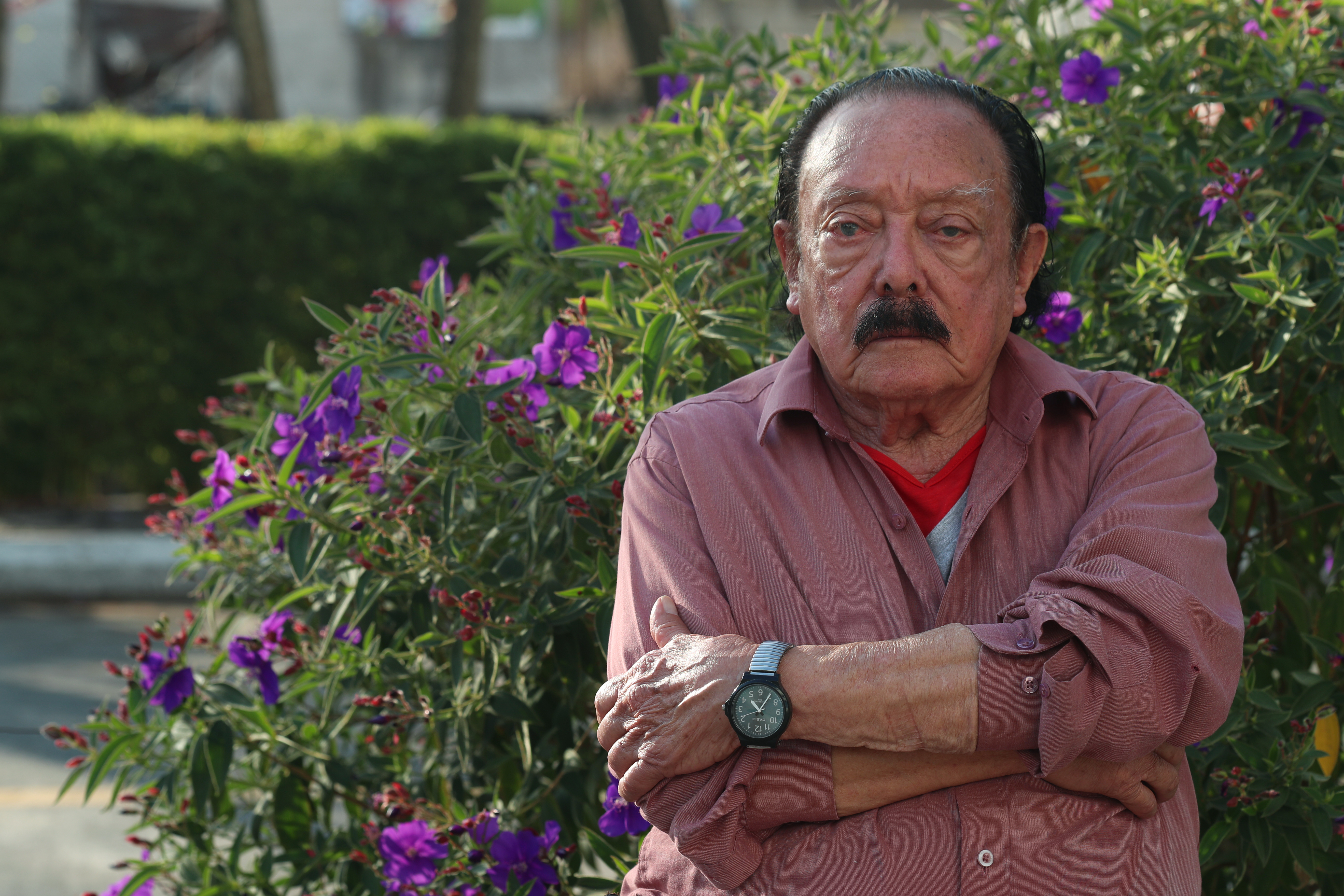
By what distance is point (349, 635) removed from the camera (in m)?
2.46

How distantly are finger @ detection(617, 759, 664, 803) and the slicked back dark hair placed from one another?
0.81 metres

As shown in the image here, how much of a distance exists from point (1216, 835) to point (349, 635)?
1.53 metres

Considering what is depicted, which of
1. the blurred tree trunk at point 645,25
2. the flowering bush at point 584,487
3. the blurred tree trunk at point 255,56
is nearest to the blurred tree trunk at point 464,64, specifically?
the blurred tree trunk at point 255,56

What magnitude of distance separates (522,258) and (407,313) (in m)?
0.56

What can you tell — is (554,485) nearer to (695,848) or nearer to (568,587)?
(568,587)

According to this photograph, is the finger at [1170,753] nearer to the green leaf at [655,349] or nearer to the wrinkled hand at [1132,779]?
the wrinkled hand at [1132,779]

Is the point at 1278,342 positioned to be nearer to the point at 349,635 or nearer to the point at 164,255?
the point at 349,635

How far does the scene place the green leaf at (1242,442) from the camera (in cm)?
201

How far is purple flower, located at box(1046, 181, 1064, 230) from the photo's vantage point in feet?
7.76

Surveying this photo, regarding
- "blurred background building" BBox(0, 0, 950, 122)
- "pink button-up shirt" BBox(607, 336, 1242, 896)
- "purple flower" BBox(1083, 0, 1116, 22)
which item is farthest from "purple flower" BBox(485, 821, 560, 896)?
"blurred background building" BBox(0, 0, 950, 122)

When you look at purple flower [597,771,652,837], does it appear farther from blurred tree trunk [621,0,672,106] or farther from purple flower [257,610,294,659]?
blurred tree trunk [621,0,672,106]

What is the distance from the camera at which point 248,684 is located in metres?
2.61

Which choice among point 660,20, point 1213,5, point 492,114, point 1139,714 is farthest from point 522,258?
point 492,114

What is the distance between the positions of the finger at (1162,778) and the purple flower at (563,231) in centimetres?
154
